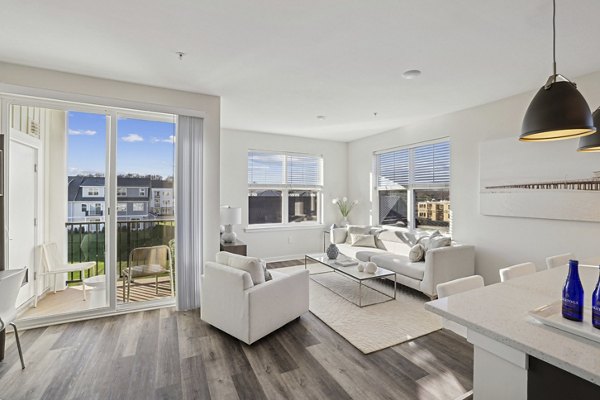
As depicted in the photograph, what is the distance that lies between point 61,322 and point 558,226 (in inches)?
223

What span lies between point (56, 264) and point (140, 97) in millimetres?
2276

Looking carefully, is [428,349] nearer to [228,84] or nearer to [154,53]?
[228,84]

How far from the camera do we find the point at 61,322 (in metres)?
3.13

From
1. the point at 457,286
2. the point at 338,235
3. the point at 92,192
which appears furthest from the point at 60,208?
the point at 338,235

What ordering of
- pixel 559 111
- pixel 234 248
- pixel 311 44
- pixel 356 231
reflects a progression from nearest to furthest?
pixel 559 111 → pixel 311 44 → pixel 234 248 → pixel 356 231

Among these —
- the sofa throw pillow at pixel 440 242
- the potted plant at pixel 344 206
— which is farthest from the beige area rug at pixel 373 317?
the potted plant at pixel 344 206

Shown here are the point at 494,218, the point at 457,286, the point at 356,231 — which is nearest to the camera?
the point at 457,286

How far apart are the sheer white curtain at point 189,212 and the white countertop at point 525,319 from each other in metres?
2.99

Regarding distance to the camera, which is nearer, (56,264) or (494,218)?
(56,264)

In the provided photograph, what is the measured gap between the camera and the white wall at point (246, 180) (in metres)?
5.62

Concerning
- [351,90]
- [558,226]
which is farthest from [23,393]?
[558,226]

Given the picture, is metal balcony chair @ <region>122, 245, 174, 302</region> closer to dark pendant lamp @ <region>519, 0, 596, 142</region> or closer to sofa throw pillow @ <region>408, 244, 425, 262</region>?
sofa throw pillow @ <region>408, 244, 425, 262</region>

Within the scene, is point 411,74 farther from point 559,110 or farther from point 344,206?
point 344,206

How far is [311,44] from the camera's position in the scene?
246 cm
